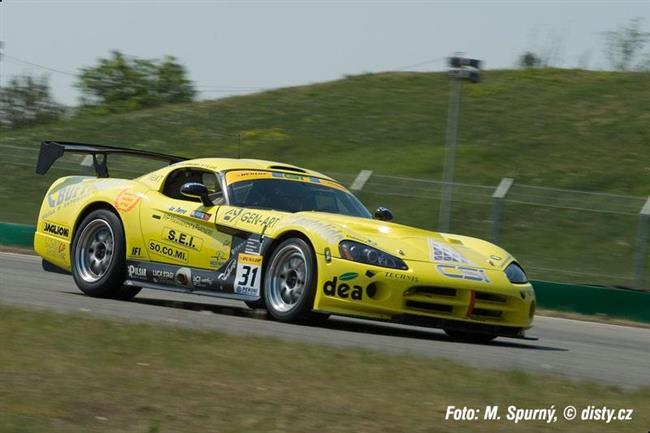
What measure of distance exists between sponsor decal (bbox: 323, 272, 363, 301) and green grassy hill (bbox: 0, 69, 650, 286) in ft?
42.5

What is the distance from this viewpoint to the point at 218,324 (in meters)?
9.36

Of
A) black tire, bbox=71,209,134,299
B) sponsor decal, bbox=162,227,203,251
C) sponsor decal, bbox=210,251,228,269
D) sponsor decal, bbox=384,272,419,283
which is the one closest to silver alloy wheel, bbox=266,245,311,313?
Answer: sponsor decal, bbox=210,251,228,269

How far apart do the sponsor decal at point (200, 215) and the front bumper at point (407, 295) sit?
4.72ft

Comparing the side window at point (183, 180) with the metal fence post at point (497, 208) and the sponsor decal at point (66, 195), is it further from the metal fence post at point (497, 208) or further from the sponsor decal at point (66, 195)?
the metal fence post at point (497, 208)

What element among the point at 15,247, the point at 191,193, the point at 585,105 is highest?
the point at 585,105

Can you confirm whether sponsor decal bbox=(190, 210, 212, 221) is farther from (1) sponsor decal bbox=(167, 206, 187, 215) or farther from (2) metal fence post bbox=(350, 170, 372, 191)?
(2) metal fence post bbox=(350, 170, 372, 191)

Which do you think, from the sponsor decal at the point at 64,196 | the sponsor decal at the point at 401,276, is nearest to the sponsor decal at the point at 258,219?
the sponsor decal at the point at 401,276

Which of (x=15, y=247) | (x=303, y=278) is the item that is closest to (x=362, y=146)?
(x=15, y=247)

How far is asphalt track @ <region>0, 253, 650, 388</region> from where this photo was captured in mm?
8492

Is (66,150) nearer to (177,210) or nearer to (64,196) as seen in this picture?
(64,196)

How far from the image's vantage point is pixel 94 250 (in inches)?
449

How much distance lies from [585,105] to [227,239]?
2739cm

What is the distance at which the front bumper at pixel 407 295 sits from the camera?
926cm

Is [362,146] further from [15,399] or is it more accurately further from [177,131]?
[15,399]
